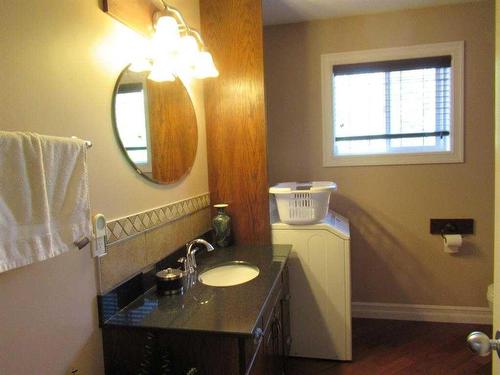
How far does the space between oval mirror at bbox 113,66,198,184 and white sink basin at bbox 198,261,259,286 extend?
0.51 metres

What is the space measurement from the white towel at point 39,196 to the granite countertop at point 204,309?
411 mm

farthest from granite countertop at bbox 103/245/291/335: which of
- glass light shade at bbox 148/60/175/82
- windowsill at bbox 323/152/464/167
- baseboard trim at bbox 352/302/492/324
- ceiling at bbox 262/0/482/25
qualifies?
ceiling at bbox 262/0/482/25

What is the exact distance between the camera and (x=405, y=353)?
2.26 m

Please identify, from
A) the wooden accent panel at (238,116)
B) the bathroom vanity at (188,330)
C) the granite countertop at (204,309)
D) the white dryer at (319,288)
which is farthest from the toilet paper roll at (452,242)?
the bathroom vanity at (188,330)

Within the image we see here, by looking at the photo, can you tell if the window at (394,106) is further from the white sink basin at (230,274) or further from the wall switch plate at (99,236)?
the wall switch plate at (99,236)

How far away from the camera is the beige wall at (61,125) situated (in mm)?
864

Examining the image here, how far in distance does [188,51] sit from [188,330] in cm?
124

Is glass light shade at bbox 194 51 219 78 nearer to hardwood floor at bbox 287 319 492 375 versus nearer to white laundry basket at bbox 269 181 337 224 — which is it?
white laundry basket at bbox 269 181 337 224

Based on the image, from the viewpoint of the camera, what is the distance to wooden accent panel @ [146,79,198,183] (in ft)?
5.14

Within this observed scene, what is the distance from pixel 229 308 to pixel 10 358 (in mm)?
644

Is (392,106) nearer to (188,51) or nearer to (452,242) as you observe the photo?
(452,242)

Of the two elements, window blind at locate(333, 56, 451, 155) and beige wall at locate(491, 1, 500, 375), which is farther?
window blind at locate(333, 56, 451, 155)

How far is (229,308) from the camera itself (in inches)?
48.2

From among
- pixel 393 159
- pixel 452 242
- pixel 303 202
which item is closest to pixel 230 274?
pixel 303 202
